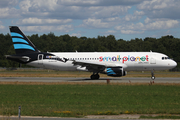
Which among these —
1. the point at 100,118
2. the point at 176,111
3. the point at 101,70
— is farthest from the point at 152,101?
the point at 101,70

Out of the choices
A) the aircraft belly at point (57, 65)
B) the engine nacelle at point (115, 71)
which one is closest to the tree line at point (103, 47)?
the aircraft belly at point (57, 65)

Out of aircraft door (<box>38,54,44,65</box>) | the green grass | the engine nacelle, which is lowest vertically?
the green grass

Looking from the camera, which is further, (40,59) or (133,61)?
(40,59)

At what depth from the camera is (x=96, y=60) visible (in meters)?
42.3

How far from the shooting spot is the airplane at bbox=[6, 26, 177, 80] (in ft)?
132

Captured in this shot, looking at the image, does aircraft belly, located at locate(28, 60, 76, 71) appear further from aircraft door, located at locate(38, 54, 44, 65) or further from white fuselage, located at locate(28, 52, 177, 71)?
aircraft door, located at locate(38, 54, 44, 65)

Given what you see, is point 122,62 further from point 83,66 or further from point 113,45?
point 113,45

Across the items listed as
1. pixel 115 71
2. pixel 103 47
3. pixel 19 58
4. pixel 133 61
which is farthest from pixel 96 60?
pixel 103 47

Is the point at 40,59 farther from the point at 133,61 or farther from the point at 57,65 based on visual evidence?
the point at 133,61

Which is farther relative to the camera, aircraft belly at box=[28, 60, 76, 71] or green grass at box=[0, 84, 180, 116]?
aircraft belly at box=[28, 60, 76, 71]

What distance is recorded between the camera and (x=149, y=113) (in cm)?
1528

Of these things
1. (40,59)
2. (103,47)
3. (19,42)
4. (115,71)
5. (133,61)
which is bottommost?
(115,71)

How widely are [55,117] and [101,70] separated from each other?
26.7 metres

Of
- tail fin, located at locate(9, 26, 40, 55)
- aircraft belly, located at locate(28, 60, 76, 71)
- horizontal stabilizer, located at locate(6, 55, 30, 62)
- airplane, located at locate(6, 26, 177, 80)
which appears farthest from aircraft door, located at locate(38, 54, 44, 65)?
horizontal stabilizer, located at locate(6, 55, 30, 62)
